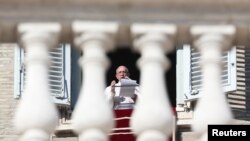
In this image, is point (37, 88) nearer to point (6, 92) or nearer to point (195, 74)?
point (195, 74)

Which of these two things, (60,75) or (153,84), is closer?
(153,84)

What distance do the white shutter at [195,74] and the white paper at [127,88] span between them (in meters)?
3.97

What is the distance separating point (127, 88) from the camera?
2291cm

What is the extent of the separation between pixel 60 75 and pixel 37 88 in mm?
15332

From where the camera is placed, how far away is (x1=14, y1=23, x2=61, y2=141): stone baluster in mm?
12500

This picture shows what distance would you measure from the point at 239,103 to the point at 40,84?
51.4 ft

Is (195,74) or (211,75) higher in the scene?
(195,74)

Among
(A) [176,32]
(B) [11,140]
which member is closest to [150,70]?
(A) [176,32]

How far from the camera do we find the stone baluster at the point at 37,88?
12.5 m

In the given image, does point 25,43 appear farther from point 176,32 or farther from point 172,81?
point 172,81

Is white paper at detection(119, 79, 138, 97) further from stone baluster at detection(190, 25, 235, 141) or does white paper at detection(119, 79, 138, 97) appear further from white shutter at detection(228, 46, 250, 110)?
stone baluster at detection(190, 25, 235, 141)

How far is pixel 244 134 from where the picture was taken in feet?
43.7

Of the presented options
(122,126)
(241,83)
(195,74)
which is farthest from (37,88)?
(241,83)

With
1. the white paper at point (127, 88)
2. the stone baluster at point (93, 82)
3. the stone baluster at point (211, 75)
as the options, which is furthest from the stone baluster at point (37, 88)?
the white paper at point (127, 88)
